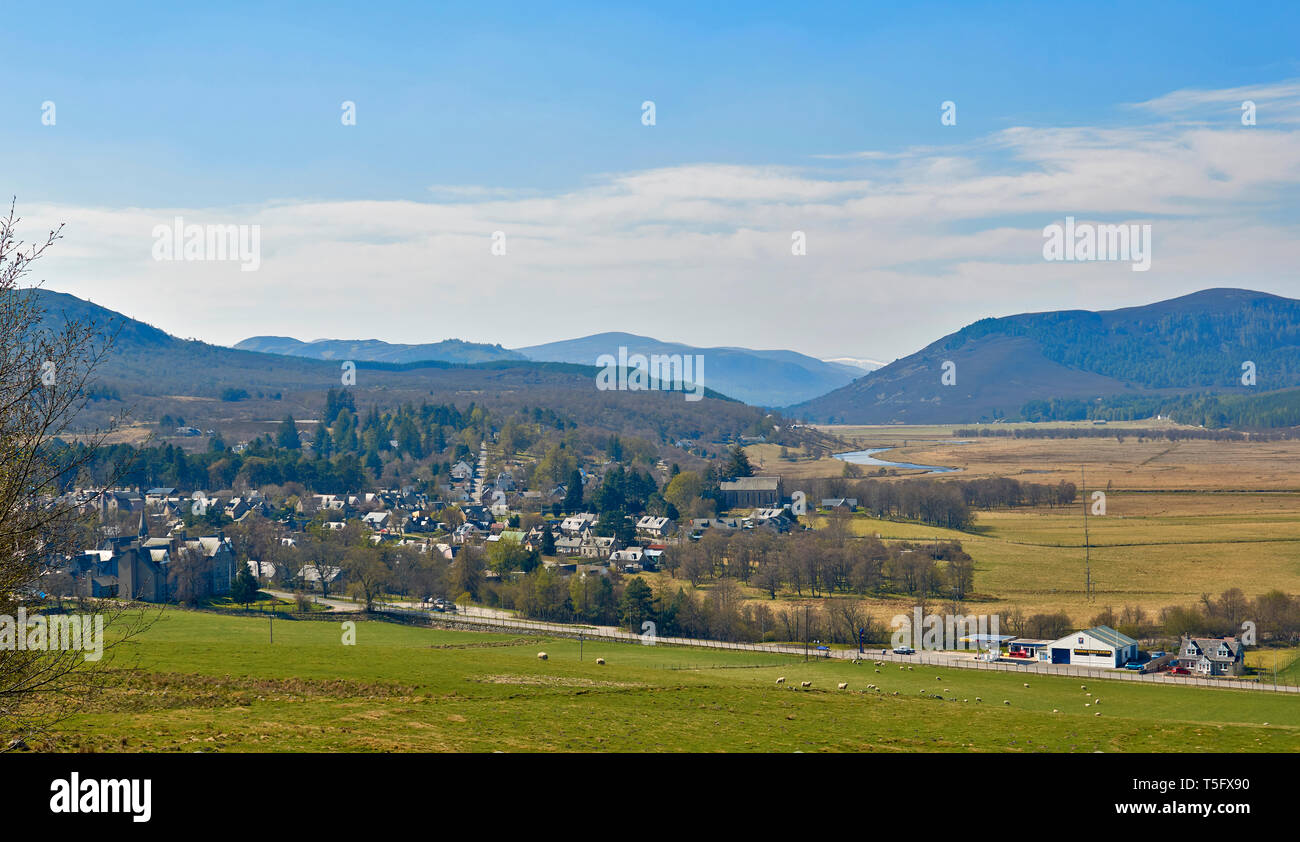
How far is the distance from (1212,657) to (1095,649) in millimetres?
4968

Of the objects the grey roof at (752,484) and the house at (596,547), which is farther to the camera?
the grey roof at (752,484)

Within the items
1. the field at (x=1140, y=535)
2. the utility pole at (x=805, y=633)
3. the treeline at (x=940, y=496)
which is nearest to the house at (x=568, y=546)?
the field at (x=1140, y=535)

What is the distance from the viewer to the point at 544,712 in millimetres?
22656

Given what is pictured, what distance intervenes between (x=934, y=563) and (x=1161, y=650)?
848 inches

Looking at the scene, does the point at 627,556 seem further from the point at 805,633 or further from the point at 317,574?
the point at 805,633

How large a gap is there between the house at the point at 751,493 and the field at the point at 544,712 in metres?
74.2

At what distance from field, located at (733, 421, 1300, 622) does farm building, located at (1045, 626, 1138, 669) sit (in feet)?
22.9

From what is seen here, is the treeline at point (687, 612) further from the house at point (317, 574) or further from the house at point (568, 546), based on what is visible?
the house at point (568, 546)

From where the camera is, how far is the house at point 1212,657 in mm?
44656

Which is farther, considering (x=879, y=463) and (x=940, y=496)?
(x=879, y=463)

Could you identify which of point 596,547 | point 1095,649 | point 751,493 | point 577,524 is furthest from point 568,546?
point 1095,649
